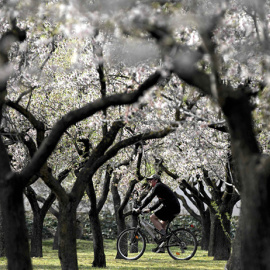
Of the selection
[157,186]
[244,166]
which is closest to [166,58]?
[244,166]

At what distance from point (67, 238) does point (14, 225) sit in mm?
3508

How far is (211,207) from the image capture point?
20672 mm

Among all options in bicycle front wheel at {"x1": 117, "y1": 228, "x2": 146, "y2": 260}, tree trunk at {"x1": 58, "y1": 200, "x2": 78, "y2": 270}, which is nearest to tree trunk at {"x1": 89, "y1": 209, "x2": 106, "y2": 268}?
bicycle front wheel at {"x1": 117, "y1": 228, "x2": 146, "y2": 260}

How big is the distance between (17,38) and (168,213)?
6.89 m

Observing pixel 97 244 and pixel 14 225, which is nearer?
pixel 14 225

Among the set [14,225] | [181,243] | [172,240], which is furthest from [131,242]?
[14,225]

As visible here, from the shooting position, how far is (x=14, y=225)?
24.7ft

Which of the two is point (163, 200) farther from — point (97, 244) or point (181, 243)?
point (97, 244)

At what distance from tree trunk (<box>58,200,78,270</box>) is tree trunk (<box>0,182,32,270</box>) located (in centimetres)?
323

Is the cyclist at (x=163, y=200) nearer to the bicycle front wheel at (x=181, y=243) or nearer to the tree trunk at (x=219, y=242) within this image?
the bicycle front wheel at (x=181, y=243)

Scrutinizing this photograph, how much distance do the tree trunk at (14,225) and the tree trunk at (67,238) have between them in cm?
323

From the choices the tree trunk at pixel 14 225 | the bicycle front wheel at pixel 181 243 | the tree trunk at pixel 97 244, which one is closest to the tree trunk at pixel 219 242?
the bicycle front wheel at pixel 181 243

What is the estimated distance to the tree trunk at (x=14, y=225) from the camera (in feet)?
24.5

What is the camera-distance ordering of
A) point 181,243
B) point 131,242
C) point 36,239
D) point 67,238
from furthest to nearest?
1. point 36,239
2. point 131,242
3. point 181,243
4. point 67,238
